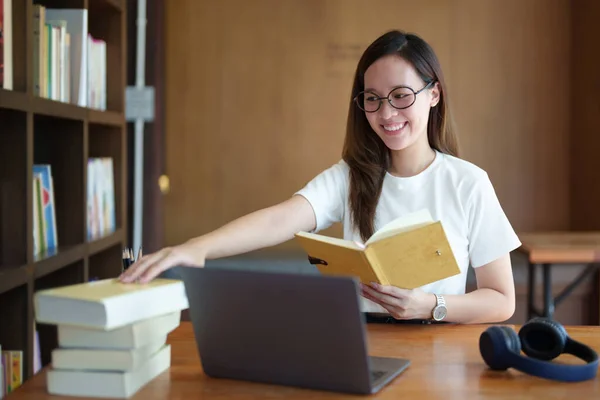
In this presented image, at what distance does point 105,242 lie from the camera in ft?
A: 9.78

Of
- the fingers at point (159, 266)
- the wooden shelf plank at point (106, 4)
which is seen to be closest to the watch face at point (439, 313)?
the fingers at point (159, 266)

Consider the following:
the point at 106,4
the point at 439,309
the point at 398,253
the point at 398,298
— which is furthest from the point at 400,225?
the point at 106,4

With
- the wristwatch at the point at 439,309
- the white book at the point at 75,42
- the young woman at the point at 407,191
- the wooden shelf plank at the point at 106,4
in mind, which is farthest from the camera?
the wooden shelf plank at the point at 106,4

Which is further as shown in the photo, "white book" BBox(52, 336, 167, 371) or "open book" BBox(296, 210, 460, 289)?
"open book" BBox(296, 210, 460, 289)

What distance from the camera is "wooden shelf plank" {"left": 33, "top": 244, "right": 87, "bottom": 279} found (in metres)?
2.25

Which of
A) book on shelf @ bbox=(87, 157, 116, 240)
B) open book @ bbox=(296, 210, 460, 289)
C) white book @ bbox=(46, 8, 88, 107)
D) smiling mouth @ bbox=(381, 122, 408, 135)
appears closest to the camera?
open book @ bbox=(296, 210, 460, 289)

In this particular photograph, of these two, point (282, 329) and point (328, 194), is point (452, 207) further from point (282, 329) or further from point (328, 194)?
point (282, 329)

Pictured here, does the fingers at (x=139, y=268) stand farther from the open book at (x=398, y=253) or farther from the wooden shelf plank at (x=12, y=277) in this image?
the wooden shelf plank at (x=12, y=277)

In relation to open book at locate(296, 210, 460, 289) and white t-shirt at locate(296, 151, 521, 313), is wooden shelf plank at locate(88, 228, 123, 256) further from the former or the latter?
open book at locate(296, 210, 460, 289)

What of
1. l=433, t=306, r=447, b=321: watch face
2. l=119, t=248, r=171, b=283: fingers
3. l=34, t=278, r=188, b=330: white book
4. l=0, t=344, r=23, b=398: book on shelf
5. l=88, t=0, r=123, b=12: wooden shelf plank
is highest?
l=88, t=0, r=123, b=12: wooden shelf plank

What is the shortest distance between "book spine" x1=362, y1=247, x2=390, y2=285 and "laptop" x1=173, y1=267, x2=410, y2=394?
26cm

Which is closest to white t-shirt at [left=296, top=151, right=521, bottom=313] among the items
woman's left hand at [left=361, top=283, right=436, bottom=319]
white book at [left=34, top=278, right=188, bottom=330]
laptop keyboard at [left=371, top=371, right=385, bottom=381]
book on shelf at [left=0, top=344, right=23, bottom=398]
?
woman's left hand at [left=361, top=283, right=436, bottom=319]

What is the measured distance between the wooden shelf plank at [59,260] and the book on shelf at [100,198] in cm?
27

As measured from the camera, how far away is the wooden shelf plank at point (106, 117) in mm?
2798
